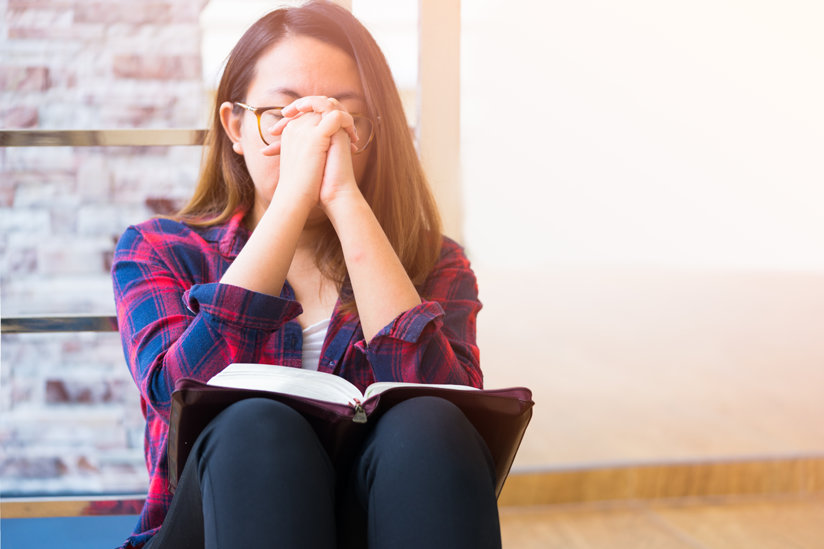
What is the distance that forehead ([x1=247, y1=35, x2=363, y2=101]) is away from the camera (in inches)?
42.6

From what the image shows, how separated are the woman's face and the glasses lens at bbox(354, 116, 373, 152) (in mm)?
14

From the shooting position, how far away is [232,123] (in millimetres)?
1154

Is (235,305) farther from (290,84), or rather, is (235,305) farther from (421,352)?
(290,84)

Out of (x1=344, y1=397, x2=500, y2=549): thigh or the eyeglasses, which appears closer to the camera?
(x1=344, y1=397, x2=500, y2=549): thigh

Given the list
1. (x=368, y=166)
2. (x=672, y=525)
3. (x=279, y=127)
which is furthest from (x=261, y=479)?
(x=672, y=525)

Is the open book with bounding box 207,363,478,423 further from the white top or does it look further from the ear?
the ear

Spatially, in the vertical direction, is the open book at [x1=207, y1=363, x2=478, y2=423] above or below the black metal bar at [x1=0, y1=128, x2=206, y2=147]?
below

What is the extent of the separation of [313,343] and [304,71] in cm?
39

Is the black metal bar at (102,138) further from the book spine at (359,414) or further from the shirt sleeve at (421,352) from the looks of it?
the book spine at (359,414)

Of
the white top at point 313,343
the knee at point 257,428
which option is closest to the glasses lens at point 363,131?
the white top at point 313,343

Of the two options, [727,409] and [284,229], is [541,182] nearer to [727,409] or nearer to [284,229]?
[727,409]

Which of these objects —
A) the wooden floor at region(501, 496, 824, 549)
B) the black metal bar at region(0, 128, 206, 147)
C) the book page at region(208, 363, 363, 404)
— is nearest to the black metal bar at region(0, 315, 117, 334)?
the black metal bar at region(0, 128, 206, 147)

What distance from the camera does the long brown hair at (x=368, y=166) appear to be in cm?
112

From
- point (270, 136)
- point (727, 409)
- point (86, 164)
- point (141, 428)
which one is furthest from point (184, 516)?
point (727, 409)
